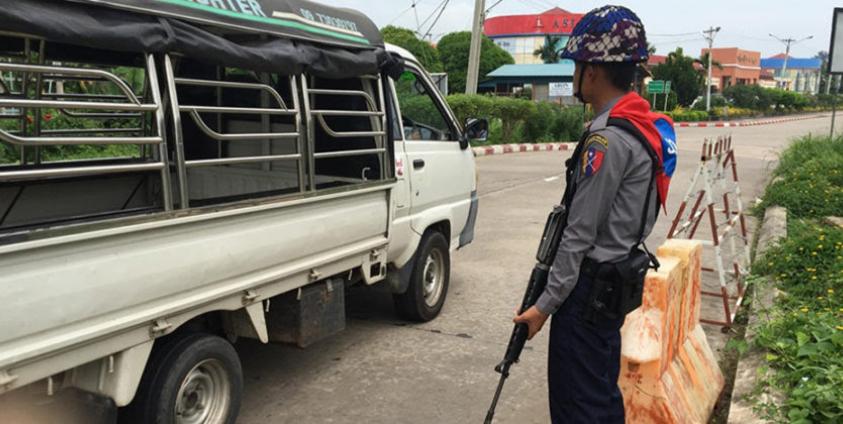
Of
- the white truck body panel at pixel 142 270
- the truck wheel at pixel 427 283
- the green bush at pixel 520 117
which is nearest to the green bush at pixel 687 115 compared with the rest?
the green bush at pixel 520 117

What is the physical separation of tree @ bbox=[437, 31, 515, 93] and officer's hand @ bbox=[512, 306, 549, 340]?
5845 cm

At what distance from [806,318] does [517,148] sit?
16.1 m

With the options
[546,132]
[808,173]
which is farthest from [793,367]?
[546,132]

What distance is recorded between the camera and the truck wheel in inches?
193

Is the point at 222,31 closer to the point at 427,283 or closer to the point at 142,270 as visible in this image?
the point at 142,270

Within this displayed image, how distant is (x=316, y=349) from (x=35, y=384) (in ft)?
7.26

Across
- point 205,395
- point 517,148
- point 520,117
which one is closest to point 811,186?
point 205,395

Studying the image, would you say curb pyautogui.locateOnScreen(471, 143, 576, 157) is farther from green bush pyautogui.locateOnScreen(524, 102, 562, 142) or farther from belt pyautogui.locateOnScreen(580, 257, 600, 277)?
belt pyautogui.locateOnScreen(580, 257, 600, 277)

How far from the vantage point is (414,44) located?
171 ft

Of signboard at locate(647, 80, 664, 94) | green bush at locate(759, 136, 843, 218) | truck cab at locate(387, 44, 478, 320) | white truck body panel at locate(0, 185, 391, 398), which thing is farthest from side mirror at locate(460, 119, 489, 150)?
signboard at locate(647, 80, 664, 94)

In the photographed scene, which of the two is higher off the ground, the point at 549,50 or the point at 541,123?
the point at 549,50

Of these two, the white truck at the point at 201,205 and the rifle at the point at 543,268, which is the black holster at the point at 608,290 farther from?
the white truck at the point at 201,205

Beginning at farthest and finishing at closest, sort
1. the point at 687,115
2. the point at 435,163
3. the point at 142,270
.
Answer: the point at 687,115, the point at 435,163, the point at 142,270

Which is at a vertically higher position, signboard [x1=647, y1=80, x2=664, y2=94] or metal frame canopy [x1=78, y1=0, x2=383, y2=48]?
signboard [x1=647, y1=80, x2=664, y2=94]
